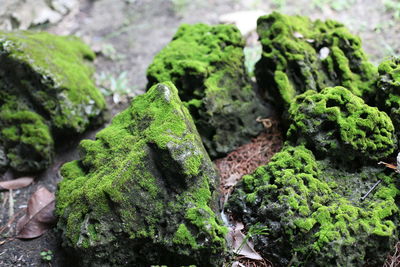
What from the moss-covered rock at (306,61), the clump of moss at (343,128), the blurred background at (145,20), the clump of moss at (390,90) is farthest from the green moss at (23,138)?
the clump of moss at (390,90)

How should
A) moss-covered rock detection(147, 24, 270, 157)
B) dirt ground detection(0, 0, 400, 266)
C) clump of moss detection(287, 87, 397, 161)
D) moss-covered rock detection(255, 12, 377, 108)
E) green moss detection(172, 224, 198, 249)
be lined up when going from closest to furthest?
green moss detection(172, 224, 198, 249), clump of moss detection(287, 87, 397, 161), moss-covered rock detection(147, 24, 270, 157), moss-covered rock detection(255, 12, 377, 108), dirt ground detection(0, 0, 400, 266)

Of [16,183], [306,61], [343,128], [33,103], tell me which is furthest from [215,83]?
[16,183]

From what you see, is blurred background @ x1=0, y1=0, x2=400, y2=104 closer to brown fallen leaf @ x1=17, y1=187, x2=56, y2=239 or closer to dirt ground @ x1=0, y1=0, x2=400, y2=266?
dirt ground @ x1=0, y1=0, x2=400, y2=266

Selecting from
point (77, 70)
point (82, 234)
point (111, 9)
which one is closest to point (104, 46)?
point (111, 9)

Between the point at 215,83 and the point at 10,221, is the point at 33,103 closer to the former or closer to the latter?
the point at 10,221

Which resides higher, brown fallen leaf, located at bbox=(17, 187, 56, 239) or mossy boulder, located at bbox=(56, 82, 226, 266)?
mossy boulder, located at bbox=(56, 82, 226, 266)

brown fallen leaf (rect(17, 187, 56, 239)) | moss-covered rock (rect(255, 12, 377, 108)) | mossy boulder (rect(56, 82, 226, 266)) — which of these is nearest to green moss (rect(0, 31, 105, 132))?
brown fallen leaf (rect(17, 187, 56, 239))

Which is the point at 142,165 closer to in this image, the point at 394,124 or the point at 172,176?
the point at 172,176
